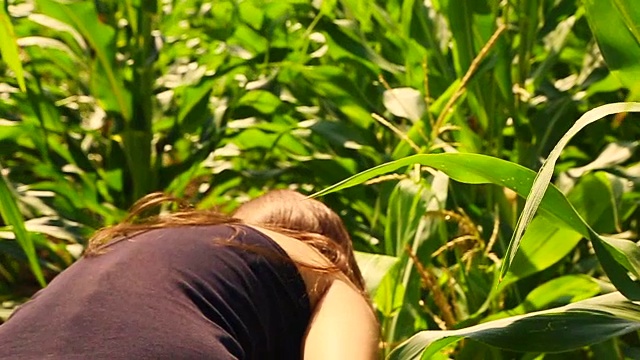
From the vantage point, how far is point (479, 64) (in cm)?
117

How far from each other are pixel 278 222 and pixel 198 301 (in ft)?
0.96

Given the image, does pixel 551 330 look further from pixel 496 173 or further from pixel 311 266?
pixel 311 266

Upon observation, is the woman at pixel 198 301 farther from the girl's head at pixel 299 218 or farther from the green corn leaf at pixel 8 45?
the green corn leaf at pixel 8 45

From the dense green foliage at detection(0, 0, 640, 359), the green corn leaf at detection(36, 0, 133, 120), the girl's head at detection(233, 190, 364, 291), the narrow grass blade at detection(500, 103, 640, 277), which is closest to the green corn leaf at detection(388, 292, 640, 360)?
the dense green foliage at detection(0, 0, 640, 359)

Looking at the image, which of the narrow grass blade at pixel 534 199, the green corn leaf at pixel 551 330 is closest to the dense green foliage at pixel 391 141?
the green corn leaf at pixel 551 330

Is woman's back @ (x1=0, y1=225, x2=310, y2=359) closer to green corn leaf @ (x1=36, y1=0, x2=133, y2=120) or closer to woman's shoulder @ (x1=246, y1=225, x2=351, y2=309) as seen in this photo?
woman's shoulder @ (x1=246, y1=225, x2=351, y2=309)

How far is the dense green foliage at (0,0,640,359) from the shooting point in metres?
1.00

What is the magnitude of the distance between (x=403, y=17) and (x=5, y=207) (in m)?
0.60

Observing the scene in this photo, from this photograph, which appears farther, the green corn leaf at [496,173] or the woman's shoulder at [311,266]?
the woman's shoulder at [311,266]

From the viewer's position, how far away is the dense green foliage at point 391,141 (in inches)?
39.3

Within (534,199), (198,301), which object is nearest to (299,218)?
(198,301)

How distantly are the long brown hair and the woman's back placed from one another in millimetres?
49

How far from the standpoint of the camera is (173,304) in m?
0.91

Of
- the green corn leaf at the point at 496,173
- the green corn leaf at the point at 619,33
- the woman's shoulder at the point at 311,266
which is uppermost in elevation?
the green corn leaf at the point at 619,33
